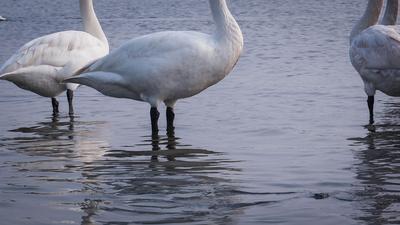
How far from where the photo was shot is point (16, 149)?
335 inches

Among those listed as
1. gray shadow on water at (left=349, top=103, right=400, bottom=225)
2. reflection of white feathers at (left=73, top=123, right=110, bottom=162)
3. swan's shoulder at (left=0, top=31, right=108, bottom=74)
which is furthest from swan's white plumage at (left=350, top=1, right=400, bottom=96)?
swan's shoulder at (left=0, top=31, right=108, bottom=74)

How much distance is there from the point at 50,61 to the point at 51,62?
2 cm

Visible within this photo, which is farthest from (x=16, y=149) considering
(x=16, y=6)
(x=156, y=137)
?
(x=16, y=6)

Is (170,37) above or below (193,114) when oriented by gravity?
above

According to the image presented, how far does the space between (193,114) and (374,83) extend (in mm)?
2225

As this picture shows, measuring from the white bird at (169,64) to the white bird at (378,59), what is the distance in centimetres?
185

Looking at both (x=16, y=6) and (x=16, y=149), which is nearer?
(x=16, y=149)

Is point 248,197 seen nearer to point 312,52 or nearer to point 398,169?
point 398,169

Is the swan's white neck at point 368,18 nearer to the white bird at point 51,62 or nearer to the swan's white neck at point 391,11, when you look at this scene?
the swan's white neck at point 391,11

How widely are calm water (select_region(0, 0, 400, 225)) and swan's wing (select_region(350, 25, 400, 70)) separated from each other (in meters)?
0.66

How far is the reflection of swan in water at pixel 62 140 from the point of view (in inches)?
326

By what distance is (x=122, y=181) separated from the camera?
6816 mm

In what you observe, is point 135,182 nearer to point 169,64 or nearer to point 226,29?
point 169,64

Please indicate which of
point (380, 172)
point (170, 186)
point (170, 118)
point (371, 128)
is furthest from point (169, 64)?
point (380, 172)
